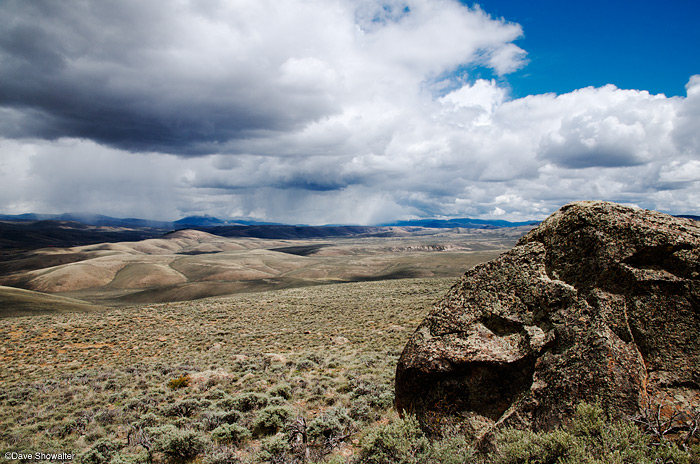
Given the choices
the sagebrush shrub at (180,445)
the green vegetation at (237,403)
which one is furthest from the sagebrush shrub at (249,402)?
the sagebrush shrub at (180,445)

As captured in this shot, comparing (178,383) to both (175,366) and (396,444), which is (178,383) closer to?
(175,366)

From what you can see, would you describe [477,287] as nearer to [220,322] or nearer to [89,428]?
[89,428]

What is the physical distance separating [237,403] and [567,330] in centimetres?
1031

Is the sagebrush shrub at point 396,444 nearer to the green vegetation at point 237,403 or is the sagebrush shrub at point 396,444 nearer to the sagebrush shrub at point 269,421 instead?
the green vegetation at point 237,403

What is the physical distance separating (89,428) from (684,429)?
1464cm

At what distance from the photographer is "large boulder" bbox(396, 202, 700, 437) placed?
17.7ft

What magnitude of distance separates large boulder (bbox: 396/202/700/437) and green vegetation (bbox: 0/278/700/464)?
60 centimetres

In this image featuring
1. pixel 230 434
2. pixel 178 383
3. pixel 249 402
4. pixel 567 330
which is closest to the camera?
Result: pixel 567 330

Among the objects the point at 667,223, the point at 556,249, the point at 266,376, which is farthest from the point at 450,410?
the point at 266,376

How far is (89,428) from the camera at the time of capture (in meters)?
10.8

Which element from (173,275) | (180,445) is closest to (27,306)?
(180,445)

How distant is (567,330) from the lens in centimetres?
596

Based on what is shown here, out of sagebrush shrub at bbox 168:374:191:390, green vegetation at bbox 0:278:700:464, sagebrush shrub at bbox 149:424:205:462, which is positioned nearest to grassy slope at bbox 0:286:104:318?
green vegetation at bbox 0:278:700:464

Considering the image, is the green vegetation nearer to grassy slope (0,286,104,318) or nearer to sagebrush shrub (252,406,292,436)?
sagebrush shrub (252,406,292,436)
